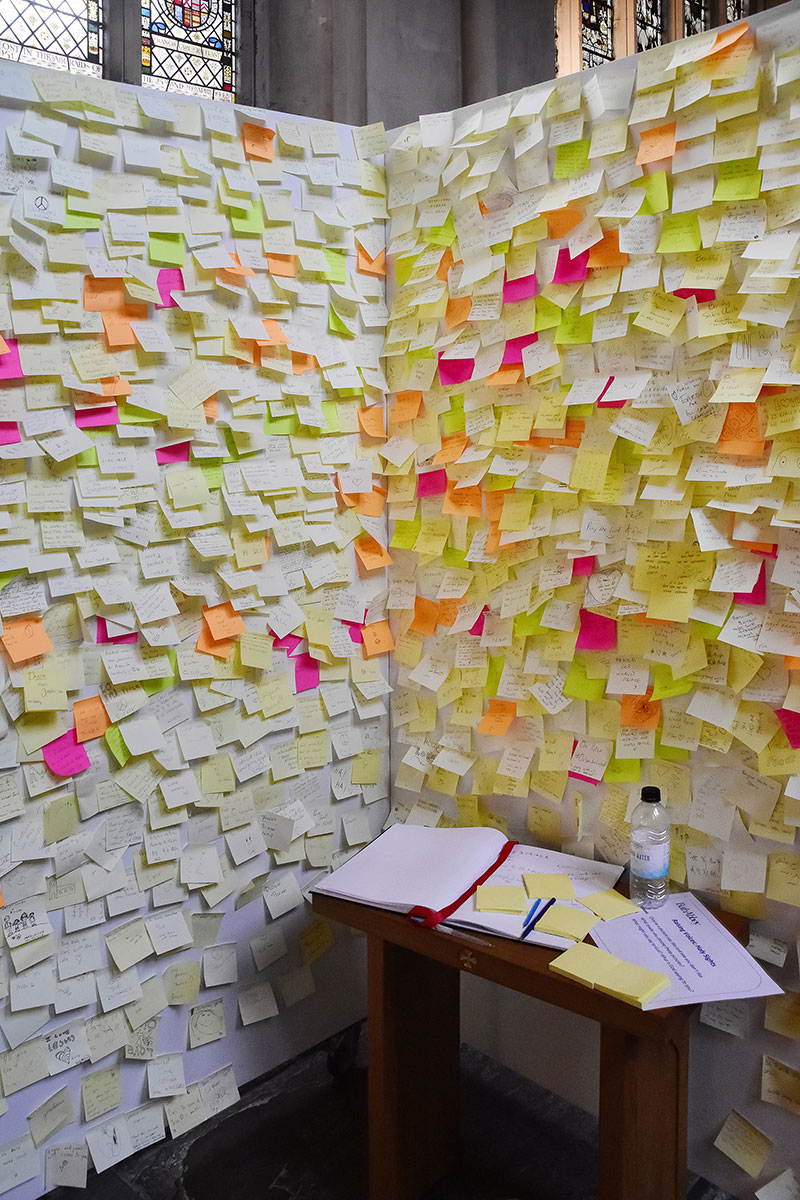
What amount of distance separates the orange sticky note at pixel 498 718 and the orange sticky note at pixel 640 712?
0.24 metres

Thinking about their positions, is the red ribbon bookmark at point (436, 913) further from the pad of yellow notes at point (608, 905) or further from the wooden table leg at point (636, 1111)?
the wooden table leg at point (636, 1111)

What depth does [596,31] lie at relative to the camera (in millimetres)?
3250

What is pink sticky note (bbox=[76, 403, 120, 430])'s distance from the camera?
59.5 inches

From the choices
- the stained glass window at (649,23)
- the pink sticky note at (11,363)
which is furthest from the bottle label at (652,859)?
the stained glass window at (649,23)

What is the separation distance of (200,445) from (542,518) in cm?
65

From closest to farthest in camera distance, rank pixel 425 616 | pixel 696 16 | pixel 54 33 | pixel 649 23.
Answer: pixel 425 616, pixel 54 33, pixel 649 23, pixel 696 16

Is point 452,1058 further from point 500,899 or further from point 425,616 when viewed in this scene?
point 425,616

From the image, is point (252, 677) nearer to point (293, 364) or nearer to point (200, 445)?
point (200, 445)

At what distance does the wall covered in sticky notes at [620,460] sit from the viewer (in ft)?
4.60

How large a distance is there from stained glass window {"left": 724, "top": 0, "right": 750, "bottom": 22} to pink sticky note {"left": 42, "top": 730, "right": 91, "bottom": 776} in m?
3.94

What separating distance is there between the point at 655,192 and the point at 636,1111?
4.69 ft

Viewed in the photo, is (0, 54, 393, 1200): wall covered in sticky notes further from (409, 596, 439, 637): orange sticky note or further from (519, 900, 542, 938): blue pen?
(519, 900, 542, 938): blue pen

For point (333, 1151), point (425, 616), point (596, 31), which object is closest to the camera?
point (333, 1151)

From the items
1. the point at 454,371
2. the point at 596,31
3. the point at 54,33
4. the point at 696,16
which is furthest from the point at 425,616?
the point at 696,16
